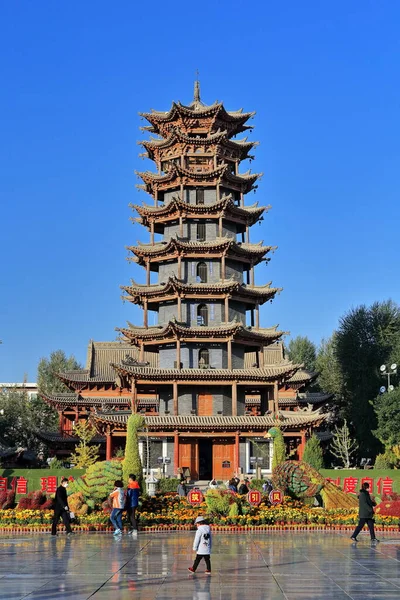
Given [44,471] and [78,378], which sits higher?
[78,378]

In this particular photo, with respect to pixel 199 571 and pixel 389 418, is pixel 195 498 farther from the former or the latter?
pixel 389 418

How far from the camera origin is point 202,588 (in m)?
13.4

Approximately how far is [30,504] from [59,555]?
30.5 ft

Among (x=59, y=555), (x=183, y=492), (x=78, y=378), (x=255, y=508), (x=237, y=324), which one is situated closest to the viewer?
(x=59, y=555)

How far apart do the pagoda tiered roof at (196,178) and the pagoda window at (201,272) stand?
5.62m

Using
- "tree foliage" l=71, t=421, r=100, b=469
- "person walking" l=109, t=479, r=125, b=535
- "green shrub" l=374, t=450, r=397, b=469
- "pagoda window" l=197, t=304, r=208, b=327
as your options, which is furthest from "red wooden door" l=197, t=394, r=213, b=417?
"person walking" l=109, t=479, r=125, b=535

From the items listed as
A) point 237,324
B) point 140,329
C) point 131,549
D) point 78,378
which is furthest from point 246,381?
point 131,549

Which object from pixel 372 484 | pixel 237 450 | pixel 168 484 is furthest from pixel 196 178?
pixel 372 484

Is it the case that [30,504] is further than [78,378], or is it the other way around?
[78,378]

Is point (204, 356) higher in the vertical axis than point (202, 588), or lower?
higher

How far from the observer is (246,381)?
1912 inches

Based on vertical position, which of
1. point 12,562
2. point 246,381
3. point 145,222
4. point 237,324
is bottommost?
point 12,562

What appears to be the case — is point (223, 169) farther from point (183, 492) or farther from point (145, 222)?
point (183, 492)

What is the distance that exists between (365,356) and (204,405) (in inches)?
928
